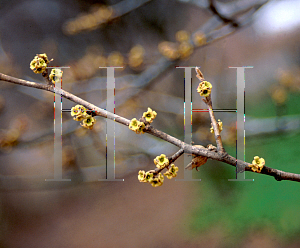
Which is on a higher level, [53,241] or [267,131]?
[267,131]

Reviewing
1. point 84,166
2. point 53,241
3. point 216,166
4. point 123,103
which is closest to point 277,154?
point 216,166

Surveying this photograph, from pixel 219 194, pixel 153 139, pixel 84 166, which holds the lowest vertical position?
pixel 219 194

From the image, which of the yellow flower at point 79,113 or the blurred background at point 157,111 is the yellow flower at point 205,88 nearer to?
the blurred background at point 157,111

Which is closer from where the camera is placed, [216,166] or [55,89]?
[55,89]

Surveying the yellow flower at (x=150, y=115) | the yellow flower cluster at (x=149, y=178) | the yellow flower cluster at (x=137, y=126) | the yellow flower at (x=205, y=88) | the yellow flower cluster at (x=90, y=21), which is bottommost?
the yellow flower cluster at (x=149, y=178)

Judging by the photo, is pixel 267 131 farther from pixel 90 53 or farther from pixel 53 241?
pixel 53 241
